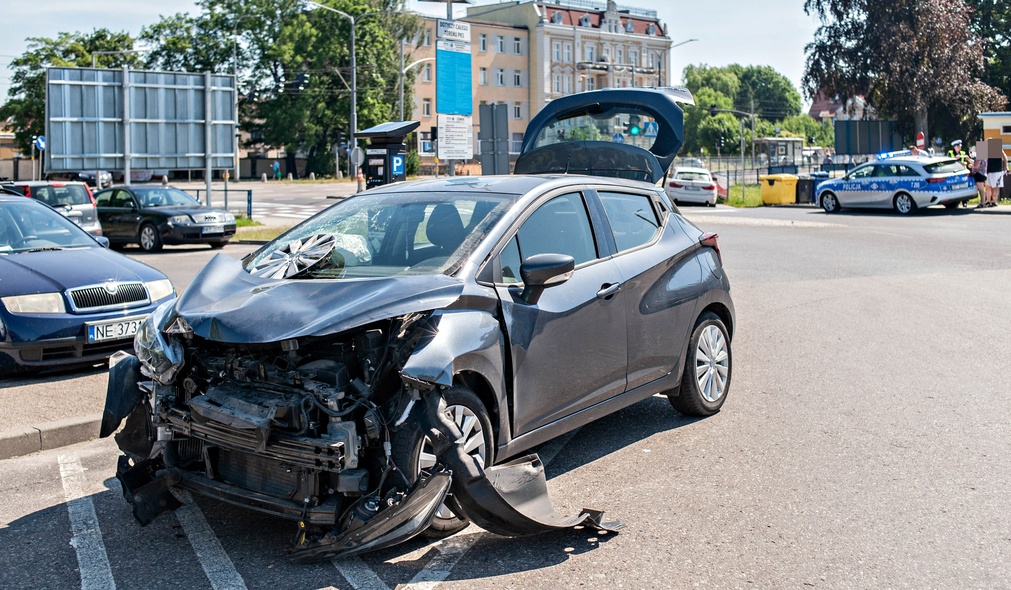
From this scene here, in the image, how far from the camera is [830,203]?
31172 millimetres

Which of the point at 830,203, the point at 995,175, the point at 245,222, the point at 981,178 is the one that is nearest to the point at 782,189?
the point at 830,203

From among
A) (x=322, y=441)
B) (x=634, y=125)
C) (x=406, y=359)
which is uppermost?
(x=634, y=125)

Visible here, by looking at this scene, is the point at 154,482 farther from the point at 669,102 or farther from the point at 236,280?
the point at 669,102

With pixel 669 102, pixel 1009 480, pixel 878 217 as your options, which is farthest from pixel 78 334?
pixel 878 217

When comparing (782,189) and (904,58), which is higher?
(904,58)

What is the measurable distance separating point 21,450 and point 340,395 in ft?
10.4

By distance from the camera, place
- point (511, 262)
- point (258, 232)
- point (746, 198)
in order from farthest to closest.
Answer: point (746, 198)
point (258, 232)
point (511, 262)

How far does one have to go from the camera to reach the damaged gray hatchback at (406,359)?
432cm

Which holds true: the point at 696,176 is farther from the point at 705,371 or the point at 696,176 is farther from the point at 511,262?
the point at 511,262

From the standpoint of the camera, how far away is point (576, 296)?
557 cm

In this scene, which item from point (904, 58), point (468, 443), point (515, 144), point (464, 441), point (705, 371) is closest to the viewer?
point (464, 441)

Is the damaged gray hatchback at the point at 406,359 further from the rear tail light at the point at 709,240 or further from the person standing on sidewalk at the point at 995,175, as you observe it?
the person standing on sidewalk at the point at 995,175

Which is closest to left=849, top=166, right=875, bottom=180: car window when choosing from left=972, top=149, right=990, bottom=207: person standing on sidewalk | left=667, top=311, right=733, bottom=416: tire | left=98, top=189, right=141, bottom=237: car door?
left=972, top=149, right=990, bottom=207: person standing on sidewalk

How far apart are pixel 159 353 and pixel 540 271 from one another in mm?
1901
